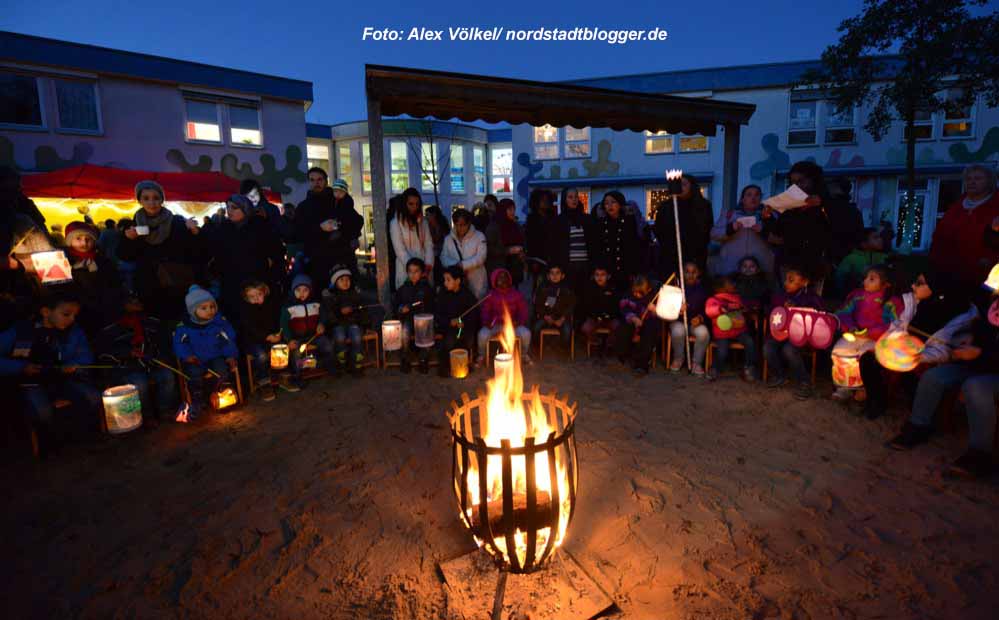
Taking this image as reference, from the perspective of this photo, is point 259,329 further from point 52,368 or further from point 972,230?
point 972,230

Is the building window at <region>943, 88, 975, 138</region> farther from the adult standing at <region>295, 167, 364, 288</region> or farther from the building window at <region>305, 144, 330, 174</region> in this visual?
the building window at <region>305, 144, 330, 174</region>

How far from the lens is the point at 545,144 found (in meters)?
19.1

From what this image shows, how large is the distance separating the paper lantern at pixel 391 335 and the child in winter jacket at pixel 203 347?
1565mm

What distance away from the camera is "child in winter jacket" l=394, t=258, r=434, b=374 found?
6.40m

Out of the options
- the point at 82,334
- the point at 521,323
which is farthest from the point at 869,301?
the point at 82,334

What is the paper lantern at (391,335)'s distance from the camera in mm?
6029

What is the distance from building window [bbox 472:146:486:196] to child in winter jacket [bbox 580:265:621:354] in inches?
888

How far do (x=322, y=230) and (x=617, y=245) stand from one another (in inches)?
155

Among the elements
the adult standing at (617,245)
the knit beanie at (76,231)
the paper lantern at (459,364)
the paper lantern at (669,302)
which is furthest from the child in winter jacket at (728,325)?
the knit beanie at (76,231)

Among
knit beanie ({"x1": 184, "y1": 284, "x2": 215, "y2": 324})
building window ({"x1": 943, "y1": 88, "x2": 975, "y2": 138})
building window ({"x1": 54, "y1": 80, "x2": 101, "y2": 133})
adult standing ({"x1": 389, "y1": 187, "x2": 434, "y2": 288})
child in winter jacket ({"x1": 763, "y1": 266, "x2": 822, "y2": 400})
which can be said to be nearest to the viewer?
knit beanie ({"x1": 184, "y1": 284, "x2": 215, "y2": 324})

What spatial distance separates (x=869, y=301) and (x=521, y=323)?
362 centimetres

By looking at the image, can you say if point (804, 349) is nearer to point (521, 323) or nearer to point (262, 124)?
point (521, 323)

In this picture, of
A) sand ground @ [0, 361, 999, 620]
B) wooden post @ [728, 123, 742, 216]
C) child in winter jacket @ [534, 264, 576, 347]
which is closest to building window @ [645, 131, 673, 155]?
wooden post @ [728, 123, 742, 216]

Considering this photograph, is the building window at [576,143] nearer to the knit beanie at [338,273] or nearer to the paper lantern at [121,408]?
the knit beanie at [338,273]
